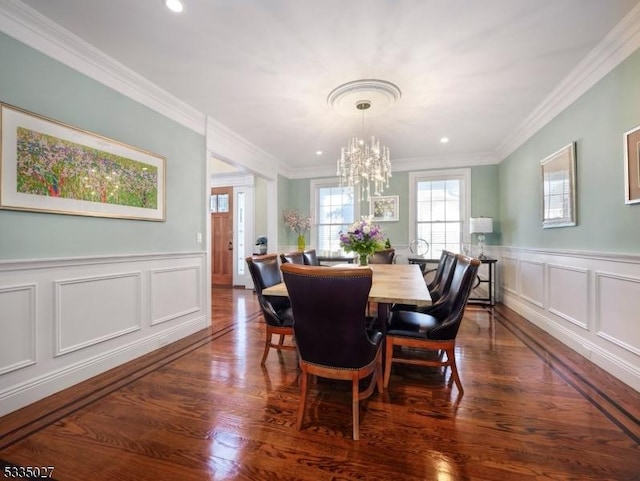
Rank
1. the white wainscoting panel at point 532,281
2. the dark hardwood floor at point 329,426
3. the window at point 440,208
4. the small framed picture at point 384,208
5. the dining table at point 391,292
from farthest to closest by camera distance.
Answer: the small framed picture at point 384,208
the window at point 440,208
the white wainscoting panel at point 532,281
the dining table at point 391,292
the dark hardwood floor at point 329,426

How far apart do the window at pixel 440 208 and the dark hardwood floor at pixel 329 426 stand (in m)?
3.09

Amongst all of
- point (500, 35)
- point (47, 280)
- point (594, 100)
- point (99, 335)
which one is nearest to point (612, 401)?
point (594, 100)

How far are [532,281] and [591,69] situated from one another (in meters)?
2.44

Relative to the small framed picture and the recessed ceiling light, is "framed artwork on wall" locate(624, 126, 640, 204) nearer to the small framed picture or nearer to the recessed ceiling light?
the recessed ceiling light

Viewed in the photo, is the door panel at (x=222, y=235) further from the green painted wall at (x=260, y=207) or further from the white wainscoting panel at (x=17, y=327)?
the white wainscoting panel at (x=17, y=327)

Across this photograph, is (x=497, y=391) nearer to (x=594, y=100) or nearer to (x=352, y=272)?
(x=352, y=272)

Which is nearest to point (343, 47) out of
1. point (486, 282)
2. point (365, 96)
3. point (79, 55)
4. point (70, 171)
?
point (365, 96)

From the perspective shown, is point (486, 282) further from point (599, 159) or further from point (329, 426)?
point (329, 426)

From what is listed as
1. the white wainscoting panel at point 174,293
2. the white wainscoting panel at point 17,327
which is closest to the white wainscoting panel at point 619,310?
the white wainscoting panel at point 174,293

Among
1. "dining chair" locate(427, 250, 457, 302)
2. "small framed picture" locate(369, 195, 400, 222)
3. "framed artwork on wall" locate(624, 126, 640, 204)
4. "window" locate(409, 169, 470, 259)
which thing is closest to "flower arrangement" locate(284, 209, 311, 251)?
"small framed picture" locate(369, 195, 400, 222)

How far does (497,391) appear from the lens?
205 cm

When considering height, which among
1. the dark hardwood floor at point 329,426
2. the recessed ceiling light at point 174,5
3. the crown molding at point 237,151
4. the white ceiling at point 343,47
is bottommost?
the dark hardwood floor at point 329,426

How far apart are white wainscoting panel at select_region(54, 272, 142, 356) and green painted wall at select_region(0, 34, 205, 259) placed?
0.82ft

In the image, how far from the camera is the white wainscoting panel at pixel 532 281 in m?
3.53
